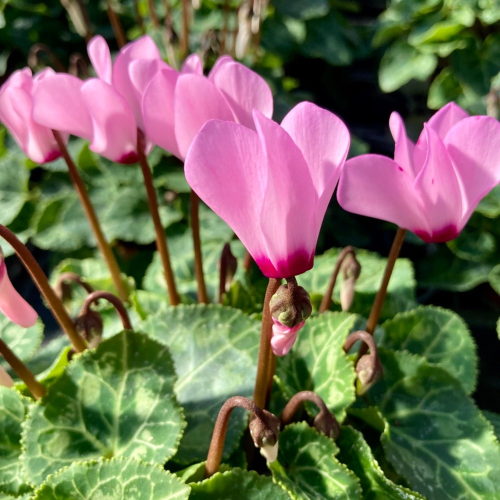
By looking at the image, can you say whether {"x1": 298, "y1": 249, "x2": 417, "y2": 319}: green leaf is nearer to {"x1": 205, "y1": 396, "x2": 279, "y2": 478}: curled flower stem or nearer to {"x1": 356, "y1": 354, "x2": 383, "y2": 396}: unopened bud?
{"x1": 356, "y1": 354, "x2": 383, "y2": 396}: unopened bud

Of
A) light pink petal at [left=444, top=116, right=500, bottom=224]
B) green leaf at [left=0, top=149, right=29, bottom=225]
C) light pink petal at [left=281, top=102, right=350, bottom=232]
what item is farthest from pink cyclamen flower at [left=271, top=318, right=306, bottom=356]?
green leaf at [left=0, top=149, right=29, bottom=225]

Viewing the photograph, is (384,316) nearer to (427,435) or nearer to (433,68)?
(427,435)

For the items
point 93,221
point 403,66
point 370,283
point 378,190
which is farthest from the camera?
point 403,66

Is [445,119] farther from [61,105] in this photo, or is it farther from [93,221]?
[93,221]

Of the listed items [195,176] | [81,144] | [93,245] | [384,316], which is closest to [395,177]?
[195,176]

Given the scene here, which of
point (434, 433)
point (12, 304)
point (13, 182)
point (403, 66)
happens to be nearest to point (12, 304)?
point (12, 304)

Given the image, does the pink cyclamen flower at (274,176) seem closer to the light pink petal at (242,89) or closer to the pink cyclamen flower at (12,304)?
the light pink petal at (242,89)
